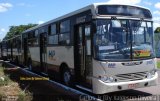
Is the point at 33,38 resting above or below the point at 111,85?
above

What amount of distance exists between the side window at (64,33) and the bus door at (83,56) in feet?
2.92

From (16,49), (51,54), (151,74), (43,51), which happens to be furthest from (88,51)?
(16,49)

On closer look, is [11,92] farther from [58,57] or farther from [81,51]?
[81,51]

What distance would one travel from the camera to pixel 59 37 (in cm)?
1448

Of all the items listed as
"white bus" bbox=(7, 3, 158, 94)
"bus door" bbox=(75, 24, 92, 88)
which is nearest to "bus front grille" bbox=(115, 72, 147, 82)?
"white bus" bbox=(7, 3, 158, 94)

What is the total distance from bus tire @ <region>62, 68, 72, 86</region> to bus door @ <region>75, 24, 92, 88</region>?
885mm

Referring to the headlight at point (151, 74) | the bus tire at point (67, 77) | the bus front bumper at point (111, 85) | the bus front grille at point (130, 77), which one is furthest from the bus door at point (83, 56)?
the headlight at point (151, 74)

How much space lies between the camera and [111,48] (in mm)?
10328

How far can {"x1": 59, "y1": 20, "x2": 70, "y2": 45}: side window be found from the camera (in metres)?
13.3

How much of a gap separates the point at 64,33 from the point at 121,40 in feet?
12.8

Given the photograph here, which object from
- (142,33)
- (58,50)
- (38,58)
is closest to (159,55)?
(38,58)

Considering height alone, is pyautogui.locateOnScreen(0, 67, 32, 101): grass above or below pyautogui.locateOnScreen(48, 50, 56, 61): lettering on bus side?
below

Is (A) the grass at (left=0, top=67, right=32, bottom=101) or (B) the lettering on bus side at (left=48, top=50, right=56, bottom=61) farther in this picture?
(B) the lettering on bus side at (left=48, top=50, right=56, bottom=61)

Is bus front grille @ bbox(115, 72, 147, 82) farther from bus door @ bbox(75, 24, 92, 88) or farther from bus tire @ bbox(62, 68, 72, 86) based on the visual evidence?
bus tire @ bbox(62, 68, 72, 86)
